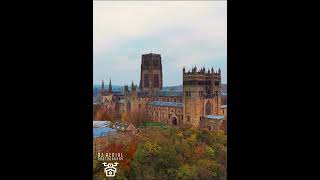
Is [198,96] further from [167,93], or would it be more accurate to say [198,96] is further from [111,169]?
[111,169]

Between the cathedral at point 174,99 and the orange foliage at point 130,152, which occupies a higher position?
the cathedral at point 174,99

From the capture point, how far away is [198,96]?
7.00 ft

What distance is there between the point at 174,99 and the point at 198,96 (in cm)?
15

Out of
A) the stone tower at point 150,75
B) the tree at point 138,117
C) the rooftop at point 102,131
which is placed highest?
the stone tower at point 150,75

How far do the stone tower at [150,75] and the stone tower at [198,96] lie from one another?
0.15 m

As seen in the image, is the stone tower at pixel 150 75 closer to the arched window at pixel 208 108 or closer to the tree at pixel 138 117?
the tree at pixel 138 117

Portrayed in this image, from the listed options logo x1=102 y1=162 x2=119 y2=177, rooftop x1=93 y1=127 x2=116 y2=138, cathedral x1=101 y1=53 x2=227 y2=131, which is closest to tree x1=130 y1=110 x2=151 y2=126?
cathedral x1=101 y1=53 x2=227 y2=131

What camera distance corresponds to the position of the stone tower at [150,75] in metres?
1.98

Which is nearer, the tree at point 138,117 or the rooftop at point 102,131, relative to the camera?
the rooftop at point 102,131

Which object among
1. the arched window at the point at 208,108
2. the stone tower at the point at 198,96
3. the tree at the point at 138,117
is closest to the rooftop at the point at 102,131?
the tree at the point at 138,117
